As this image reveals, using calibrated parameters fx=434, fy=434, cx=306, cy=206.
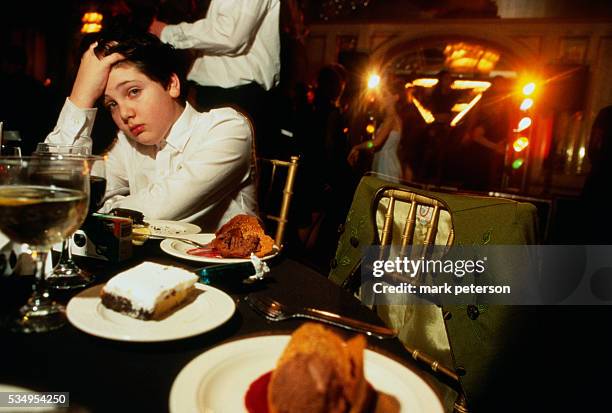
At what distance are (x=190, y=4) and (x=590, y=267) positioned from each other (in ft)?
11.7

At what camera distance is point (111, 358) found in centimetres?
58

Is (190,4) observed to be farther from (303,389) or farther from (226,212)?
(303,389)

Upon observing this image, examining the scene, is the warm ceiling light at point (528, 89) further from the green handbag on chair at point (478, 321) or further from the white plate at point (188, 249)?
the white plate at point (188, 249)

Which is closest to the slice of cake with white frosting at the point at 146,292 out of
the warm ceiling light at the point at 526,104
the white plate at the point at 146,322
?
the white plate at the point at 146,322

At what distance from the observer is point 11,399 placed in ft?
1.44

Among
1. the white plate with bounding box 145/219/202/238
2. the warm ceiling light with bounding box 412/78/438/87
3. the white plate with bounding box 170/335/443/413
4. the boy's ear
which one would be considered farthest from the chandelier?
the white plate with bounding box 170/335/443/413

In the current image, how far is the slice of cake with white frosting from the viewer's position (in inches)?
25.4

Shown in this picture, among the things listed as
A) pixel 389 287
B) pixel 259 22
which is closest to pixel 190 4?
pixel 259 22

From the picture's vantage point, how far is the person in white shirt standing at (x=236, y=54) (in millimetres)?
2494

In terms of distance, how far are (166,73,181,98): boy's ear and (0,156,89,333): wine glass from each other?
1303 mm

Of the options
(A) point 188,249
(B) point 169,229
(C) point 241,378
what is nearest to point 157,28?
(B) point 169,229

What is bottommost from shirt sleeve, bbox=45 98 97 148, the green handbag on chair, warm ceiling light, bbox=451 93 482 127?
the green handbag on chair

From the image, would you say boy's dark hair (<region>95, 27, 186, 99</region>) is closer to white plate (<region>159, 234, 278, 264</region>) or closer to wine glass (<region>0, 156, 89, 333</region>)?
white plate (<region>159, 234, 278, 264</region>)

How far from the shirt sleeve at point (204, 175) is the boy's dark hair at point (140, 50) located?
28cm
